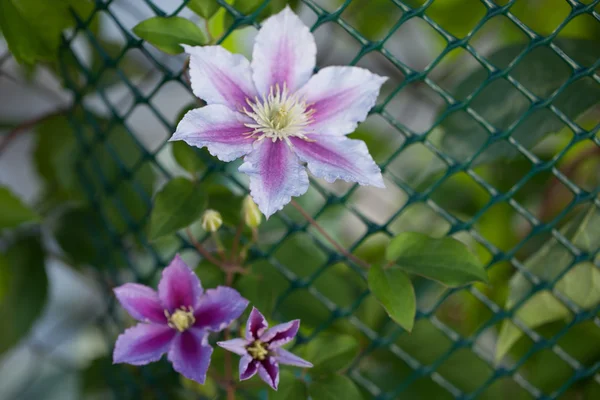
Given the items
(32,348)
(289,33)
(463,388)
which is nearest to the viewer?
(289,33)

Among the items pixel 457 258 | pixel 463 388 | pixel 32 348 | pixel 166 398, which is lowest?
pixel 32 348

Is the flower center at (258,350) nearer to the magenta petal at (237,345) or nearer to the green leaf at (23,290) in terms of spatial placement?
the magenta petal at (237,345)

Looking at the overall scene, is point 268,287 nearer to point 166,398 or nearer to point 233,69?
point 233,69

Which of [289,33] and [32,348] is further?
[32,348]

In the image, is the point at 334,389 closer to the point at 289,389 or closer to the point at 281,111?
the point at 289,389

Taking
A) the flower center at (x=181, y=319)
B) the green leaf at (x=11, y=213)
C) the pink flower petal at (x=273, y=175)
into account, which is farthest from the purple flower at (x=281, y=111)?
the green leaf at (x=11, y=213)

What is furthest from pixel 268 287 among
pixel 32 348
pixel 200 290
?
pixel 32 348

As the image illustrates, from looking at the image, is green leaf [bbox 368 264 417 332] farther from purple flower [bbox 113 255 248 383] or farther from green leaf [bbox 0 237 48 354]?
green leaf [bbox 0 237 48 354]
